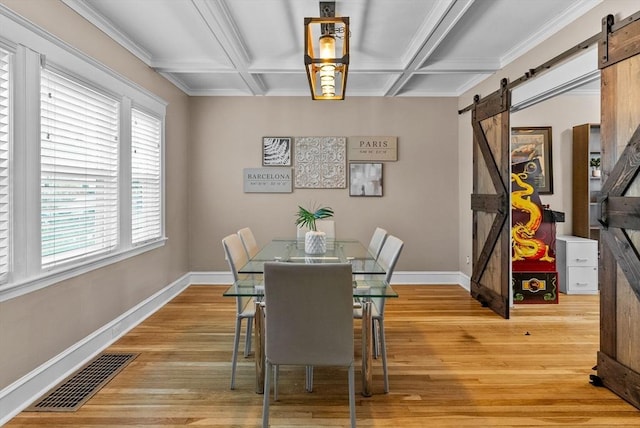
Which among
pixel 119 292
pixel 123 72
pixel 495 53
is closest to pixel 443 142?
pixel 495 53

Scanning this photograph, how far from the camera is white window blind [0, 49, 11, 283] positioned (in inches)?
89.1

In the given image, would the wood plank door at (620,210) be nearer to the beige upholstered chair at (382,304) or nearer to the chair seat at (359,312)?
the beige upholstered chair at (382,304)

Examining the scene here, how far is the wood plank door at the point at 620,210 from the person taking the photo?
237 centimetres

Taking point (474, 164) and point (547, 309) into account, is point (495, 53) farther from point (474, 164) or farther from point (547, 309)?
point (547, 309)

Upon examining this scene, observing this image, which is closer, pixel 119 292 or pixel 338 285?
pixel 338 285

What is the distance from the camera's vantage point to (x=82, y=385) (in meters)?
2.65

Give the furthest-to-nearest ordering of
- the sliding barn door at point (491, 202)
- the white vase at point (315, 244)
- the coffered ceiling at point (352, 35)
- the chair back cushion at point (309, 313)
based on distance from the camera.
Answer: the sliding barn door at point (491, 202), the white vase at point (315, 244), the coffered ceiling at point (352, 35), the chair back cushion at point (309, 313)

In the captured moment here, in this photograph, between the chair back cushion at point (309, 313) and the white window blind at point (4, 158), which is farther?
the white window blind at point (4, 158)

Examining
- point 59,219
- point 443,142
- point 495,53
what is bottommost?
point 59,219

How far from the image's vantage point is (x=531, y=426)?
220 cm

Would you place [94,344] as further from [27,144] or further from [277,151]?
[277,151]

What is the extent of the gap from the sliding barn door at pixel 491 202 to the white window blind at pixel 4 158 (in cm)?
399

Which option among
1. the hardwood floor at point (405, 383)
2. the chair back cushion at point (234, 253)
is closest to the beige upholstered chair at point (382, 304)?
the hardwood floor at point (405, 383)

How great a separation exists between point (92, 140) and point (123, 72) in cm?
83
